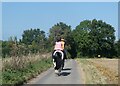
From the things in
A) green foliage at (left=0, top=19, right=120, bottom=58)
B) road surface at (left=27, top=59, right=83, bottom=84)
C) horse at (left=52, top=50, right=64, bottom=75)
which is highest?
green foliage at (left=0, top=19, right=120, bottom=58)

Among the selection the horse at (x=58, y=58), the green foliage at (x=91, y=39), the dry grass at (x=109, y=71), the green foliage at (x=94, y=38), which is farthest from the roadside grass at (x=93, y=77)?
the green foliage at (x=94, y=38)

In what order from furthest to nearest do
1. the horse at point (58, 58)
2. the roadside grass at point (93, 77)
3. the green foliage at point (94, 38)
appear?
the green foliage at point (94, 38), the horse at point (58, 58), the roadside grass at point (93, 77)

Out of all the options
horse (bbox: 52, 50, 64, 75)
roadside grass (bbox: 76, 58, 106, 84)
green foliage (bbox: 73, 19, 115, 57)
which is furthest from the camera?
green foliage (bbox: 73, 19, 115, 57)

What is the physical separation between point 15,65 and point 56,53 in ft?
8.30

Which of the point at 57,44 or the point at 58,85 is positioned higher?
the point at 57,44

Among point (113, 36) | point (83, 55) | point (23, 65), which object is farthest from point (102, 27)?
point (23, 65)

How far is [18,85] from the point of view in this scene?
1581 cm

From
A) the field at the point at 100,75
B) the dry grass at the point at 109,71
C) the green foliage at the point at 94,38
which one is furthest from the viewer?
the green foliage at the point at 94,38

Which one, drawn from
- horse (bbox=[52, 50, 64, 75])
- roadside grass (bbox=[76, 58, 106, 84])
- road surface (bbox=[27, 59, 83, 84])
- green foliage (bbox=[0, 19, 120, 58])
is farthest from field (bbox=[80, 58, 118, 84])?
green foliage (bbox=[0, 19, 120, 58])

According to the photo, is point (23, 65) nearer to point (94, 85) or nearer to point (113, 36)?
point (94, 85)

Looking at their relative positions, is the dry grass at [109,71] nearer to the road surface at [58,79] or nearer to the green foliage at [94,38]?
the road surface at [58,79]

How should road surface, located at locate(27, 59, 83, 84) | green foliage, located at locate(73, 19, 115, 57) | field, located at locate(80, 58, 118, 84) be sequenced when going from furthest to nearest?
green foliage, located at locate(73, 19, 115, 57) → road surface, located at locate(27, 59, 83, 84) → field, located at locate(80, 58, 118, 84)

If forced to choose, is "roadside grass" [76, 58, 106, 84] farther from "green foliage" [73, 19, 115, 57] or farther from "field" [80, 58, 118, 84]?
"green foliage" [73, 19, 115, 57]

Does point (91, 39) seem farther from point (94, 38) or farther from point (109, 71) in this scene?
point (109, 71)
